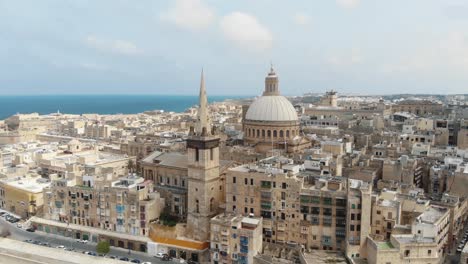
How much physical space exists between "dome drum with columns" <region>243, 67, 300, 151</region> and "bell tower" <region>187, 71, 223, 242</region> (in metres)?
16.6

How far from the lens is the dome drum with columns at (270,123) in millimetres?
65250

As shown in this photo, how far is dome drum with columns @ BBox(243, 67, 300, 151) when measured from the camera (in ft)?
214

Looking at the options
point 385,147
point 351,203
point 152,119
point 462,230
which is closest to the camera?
point 351,203

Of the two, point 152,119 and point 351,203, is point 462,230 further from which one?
point 152,119

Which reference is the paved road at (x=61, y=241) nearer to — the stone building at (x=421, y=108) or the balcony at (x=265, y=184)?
the balcony at (x=265, y=184)

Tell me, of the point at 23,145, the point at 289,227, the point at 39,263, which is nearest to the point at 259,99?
the point at 289,227

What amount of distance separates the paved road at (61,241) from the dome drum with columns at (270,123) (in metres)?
25.9

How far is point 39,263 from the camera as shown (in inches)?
Result: 1745

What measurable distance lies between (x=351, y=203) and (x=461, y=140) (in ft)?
133

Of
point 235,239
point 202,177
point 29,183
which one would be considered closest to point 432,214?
point 235,239

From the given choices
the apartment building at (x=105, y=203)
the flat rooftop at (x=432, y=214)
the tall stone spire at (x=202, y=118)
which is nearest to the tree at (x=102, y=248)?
the apartment building at (x=105, y=203)

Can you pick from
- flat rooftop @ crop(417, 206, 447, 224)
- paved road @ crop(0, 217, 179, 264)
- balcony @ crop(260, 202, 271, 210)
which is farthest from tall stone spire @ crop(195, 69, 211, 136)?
flat rooftop @ crop(417, 206, 447, 224)

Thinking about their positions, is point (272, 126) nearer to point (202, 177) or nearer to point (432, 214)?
point (202, 177)

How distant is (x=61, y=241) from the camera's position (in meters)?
51.3
